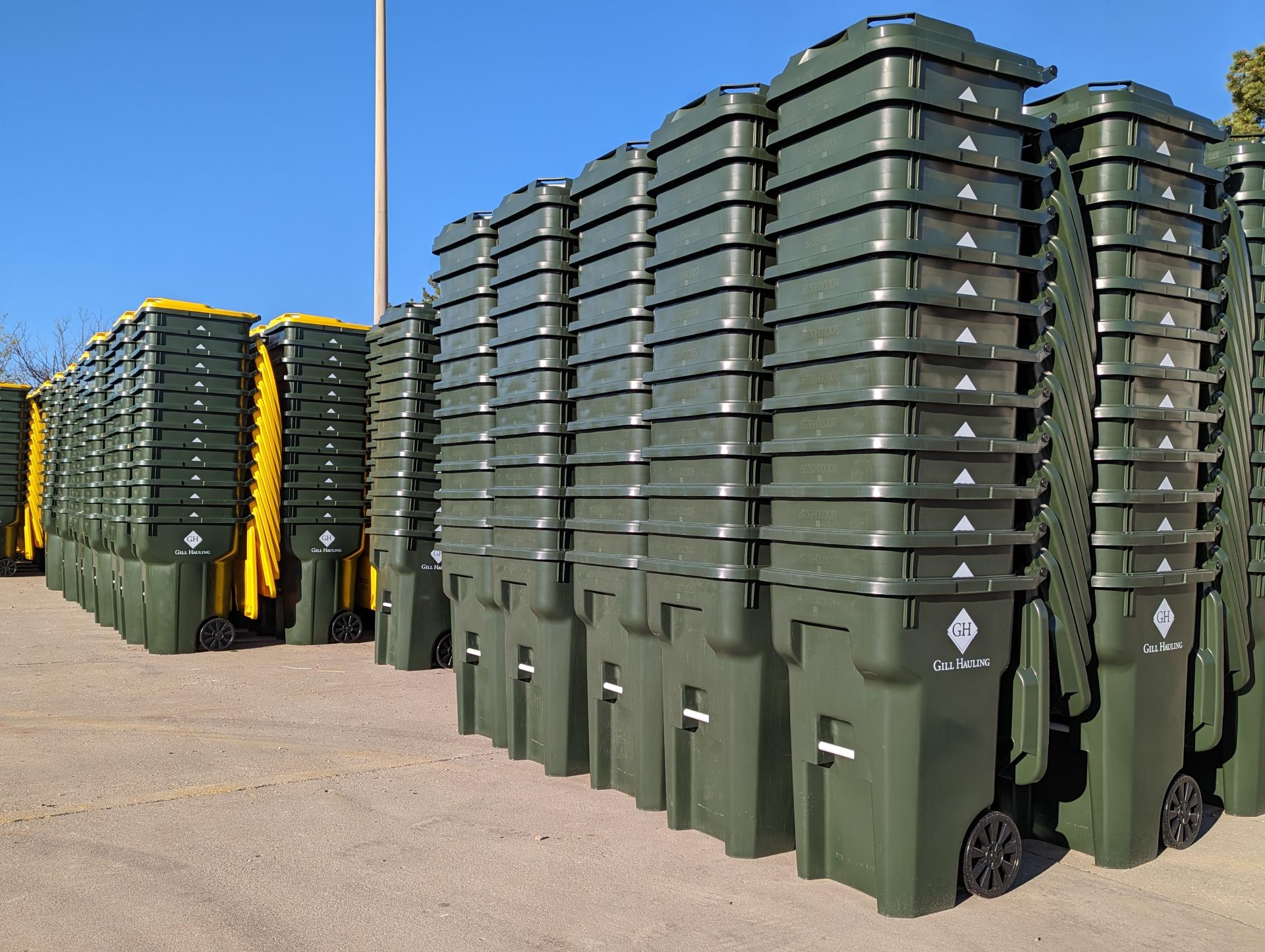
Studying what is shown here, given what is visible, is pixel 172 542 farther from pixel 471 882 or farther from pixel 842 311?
pixel 842 311

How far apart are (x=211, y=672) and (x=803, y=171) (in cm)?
776

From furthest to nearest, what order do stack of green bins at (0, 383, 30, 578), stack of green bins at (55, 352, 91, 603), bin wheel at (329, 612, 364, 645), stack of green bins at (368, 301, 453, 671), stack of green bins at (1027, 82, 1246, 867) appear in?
stack of green bins at (0, 383, 30, 578) → stack of green bins at (55, 352, 91, 603) → bin wheel at (329, 612, 364, 645) → stack of green bins at (368, 301, 453, 671) → stack of green bins at (1027, 82, 1246, 867)

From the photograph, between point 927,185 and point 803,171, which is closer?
point 927,185

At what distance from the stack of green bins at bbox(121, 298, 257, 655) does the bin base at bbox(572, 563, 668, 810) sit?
6.65 meters

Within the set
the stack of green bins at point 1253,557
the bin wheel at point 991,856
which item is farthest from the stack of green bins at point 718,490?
the stack of green bins at point 1253,557

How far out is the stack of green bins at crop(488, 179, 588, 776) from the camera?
20.6 ft

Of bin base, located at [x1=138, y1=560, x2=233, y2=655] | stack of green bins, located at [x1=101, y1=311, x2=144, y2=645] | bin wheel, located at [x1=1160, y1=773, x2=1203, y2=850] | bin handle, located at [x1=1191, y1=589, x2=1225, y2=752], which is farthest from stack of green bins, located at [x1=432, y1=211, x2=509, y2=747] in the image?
stack of green bins, located at [x1=101, y1=311, x2=144, y2=645]

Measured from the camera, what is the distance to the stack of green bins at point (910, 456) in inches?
163

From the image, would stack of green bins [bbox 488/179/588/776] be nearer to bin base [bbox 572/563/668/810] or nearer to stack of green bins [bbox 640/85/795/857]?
bin base [bbox 572/563/668/810]

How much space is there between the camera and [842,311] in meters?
4.34

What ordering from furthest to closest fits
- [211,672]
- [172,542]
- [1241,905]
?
[172,542]
[211,672]
[1241,905]

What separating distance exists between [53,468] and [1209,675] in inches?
750

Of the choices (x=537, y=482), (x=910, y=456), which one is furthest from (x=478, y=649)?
(x=910, y=456)

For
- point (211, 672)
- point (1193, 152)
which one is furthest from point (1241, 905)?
point (211, 672)
